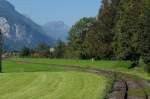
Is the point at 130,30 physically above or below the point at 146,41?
above

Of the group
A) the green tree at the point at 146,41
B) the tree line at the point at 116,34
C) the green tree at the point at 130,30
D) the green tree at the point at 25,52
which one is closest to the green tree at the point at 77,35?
the tree line at the point at 116,34

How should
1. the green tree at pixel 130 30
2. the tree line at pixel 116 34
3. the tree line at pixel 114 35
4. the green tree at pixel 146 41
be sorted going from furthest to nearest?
1. the green tree at pixel 130 30
2. the tree line at pixel 114 35
3. the tree line at pixel 116 34
4. the green tree at pixel 146 41

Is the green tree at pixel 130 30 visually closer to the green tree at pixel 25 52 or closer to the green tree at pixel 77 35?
the green tree at pixel 77 35

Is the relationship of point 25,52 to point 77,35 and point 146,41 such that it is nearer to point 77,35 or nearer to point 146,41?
point 77,35

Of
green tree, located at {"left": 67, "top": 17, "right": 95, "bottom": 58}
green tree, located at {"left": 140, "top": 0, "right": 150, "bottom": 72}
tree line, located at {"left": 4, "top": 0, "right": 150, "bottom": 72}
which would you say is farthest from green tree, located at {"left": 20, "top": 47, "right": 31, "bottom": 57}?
green tree, located at {"left": 140, "top": 0, "right": 150, "bottom": 72}

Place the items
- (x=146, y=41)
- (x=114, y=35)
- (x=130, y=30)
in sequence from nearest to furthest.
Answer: (x=146, y=41)
(x=130, y=30)
(x=114, y=35)

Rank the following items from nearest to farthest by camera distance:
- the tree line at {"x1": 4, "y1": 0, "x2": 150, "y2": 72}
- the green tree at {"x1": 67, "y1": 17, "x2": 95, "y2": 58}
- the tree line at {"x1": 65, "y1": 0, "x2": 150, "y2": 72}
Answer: the tree line at {"x1": 65, "y1": 0, "x2": 150, "y2": 72}
the tree line at {"x1": 4, "y1": 0, "x2": 150, "y2": 72}
the green tree at {"x1": 67, "y1": 17, "x2": 95, "y2": 58}

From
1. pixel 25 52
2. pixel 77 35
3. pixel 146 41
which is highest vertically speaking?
pixel 77 35

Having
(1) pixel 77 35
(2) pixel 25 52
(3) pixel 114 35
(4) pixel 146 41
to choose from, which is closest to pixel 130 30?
(4) pixel 146 41

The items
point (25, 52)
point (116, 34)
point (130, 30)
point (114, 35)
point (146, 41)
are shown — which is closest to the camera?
point (146, 41)

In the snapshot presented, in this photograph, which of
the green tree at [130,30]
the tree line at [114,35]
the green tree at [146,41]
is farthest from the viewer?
the green tree at [130,30]

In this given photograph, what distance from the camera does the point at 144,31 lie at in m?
70.6

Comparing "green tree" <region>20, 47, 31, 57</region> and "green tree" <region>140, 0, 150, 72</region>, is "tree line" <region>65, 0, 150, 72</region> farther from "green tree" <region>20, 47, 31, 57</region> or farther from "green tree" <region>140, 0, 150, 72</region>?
"green tree" <region>20, 47, 31, 57</region>

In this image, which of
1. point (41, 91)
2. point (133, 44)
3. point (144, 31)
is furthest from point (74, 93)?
point (133, 44)
